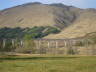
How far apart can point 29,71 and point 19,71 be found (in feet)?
3.41

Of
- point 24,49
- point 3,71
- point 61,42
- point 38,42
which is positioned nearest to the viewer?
point 3,71

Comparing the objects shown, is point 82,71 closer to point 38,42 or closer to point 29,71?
point 29,71

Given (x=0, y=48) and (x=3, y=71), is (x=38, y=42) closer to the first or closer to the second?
(x=0, y=48)

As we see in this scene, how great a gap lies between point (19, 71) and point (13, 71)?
63 cm

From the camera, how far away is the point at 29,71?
96.8 ft

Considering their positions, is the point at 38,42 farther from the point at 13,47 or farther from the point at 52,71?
the point at 52,71

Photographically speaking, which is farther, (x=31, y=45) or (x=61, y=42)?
(x=61, y=42)

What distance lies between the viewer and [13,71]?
29500 mm

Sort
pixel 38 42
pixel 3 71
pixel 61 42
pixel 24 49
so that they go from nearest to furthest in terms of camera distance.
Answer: pixel 3 71 < pixel 24 49 < pixel 38 42 < pixel 61 42

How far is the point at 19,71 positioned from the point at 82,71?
6.59 m

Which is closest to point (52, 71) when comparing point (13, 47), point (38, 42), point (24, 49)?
point (24, 49)

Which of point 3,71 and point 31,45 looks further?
point 31,45

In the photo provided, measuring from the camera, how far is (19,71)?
29.5 metres

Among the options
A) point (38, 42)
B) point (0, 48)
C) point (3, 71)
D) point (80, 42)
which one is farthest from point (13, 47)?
point (3, 71)
